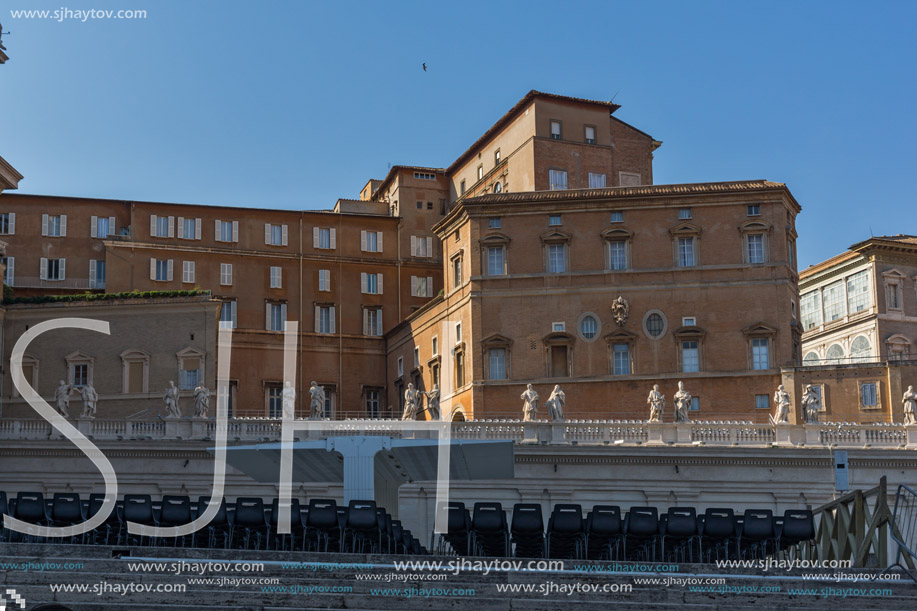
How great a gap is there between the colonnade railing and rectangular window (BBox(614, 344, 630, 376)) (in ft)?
40.0

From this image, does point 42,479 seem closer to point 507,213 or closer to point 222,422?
point 222,422

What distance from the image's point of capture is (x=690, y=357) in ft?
181

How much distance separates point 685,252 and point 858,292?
20932 millimetres

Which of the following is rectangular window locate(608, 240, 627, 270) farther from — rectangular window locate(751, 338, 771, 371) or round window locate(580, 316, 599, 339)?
rectangular window locate(751, 338, 771, 371)

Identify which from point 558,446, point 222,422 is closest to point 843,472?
point 558,446

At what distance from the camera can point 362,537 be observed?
81.7ft

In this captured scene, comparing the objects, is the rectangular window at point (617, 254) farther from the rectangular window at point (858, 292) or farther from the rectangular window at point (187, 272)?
the rectangular window at point (858, 292)

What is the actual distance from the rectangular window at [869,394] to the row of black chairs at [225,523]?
37248 mm

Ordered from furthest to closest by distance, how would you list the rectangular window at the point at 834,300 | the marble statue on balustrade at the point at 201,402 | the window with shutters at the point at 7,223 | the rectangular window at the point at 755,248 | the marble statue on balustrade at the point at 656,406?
the rectangular window at the point at 834,300 → the window with shutters at the point at 7,223 → the rectangular window at the point at 755,248 → the marble statue on balustrade at the point at 656,406 → the marble statue on balustrade at the point at 201,402

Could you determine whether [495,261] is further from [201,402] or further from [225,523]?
[225,523]

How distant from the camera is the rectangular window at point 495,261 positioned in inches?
2243

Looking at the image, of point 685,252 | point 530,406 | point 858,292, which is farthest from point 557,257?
point 858,292

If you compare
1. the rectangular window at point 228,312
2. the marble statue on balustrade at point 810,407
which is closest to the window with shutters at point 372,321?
the rectangular window at point 228,312

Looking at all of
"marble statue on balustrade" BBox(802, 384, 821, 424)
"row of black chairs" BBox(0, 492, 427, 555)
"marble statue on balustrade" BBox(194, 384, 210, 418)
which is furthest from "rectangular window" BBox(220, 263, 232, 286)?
"row of black chairs" BBox(0, 492, 427, 555)
